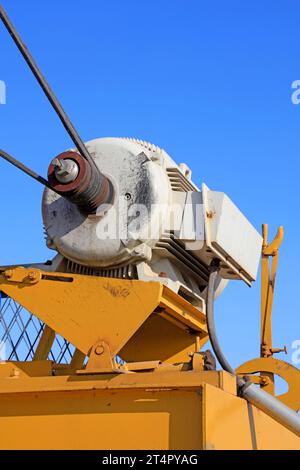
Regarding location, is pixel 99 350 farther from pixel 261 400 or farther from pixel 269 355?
pixel 269 355

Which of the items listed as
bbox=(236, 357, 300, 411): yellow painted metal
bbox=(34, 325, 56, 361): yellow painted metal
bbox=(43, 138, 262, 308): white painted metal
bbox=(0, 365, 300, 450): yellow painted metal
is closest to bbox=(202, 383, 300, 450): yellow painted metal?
bbox=(0, 365, 300, 450): yellow painted metal

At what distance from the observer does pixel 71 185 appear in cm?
593

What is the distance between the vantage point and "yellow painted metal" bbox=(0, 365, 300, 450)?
5.00 m

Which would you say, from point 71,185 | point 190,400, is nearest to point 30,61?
point 71,185

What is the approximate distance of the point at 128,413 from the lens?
16.8 feet

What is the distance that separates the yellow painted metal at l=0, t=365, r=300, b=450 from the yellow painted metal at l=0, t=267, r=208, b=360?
388 millimetres

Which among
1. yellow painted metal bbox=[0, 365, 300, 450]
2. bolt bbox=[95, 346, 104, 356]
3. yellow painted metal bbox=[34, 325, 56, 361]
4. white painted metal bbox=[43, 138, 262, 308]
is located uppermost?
white painted metal bbox=[43, 138, 262, 308]

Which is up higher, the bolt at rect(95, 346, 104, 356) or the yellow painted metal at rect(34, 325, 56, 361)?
the yellow painted metal at rect(34, 325, 56, 361)

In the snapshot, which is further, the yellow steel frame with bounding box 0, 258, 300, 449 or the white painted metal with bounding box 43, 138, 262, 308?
the white painted metal with bounding box 43, 138, 262, 308

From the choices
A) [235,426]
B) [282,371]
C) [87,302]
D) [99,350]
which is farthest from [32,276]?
[282,371]

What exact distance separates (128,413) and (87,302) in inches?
39.2

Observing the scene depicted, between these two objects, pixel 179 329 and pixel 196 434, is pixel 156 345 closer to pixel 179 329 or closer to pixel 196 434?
pixel 179 329

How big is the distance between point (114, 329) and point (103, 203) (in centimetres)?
95

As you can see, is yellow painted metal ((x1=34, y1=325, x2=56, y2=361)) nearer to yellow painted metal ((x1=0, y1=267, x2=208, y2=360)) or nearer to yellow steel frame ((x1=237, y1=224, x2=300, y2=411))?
yellow painted metal ((x1=0, y1=267, x2=208, y2=360))
